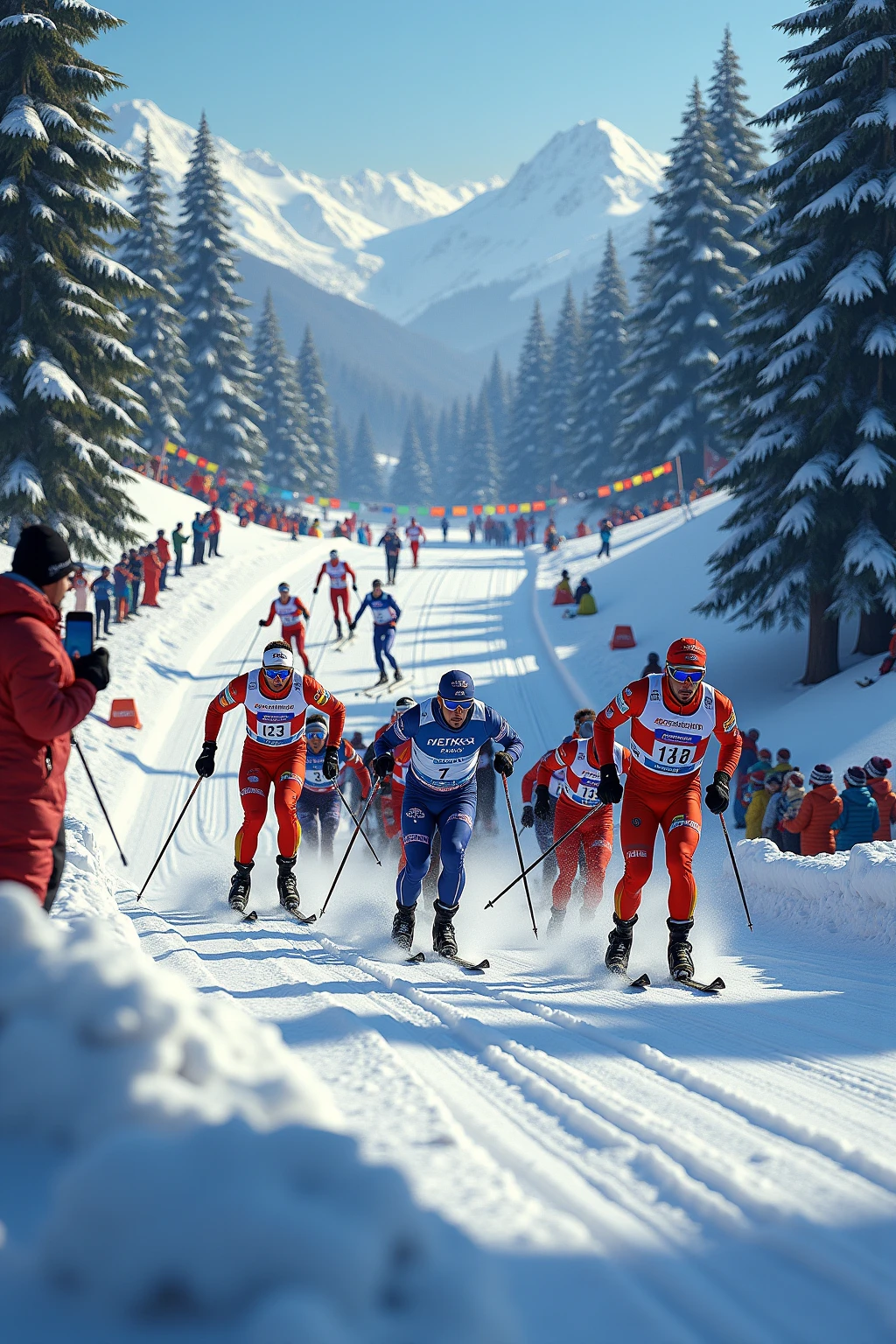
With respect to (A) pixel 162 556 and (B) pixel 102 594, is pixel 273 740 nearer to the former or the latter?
(B) pixel 102 594

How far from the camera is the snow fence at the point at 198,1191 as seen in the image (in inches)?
86.6

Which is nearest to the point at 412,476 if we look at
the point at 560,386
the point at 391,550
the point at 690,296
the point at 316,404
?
the point at 316,404

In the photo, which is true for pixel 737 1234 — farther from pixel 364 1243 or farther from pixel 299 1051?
pixel 299 1051

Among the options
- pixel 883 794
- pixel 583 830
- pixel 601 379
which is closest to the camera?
pixel 583 830

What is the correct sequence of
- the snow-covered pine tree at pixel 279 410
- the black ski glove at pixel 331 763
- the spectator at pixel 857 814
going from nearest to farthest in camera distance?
→ the black ski glove at pixel 331 763, the spectator at pixel 857 814, the snow-covered pine tree at pixel 279 410

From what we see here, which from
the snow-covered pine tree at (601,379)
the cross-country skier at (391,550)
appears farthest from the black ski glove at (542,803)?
the snow-covered pine tree at (601,379)

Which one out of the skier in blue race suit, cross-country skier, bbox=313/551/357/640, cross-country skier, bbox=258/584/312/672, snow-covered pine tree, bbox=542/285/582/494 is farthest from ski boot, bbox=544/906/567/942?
snow-covered pine tree, bbox=542/285/582/494

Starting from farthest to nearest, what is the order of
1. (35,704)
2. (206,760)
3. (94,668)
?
(206,760), (94,668), (35,704)

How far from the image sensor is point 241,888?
9.05 m

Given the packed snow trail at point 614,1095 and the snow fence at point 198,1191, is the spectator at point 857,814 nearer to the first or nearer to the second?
the packed snow trail at point 614,1095

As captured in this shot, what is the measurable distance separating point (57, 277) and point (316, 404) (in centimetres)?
5586

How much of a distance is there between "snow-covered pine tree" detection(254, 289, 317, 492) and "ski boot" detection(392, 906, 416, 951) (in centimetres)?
5636

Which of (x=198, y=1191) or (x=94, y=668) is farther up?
(x=94, y=668)

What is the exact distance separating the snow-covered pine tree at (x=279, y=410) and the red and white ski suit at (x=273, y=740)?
179 ft
